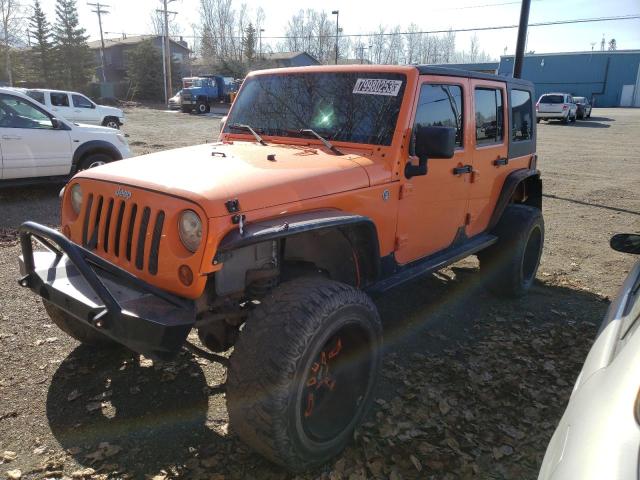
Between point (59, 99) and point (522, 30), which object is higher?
point (522, 30)

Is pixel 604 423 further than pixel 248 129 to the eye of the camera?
No

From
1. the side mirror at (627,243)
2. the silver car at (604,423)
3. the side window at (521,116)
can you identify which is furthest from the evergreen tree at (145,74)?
the silver car at (604,423)

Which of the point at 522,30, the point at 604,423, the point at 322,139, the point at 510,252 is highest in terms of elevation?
the point at 522,30

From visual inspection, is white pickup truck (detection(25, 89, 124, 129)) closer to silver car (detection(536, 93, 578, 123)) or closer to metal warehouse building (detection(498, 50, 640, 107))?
silver car (detection(536, 93, 578, 123))

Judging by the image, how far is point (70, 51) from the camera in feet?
154

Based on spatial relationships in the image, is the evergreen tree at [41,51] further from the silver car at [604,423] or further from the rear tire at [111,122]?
the silver car at [604,423]

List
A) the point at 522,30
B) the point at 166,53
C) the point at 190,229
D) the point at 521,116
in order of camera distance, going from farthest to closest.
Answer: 1. the point at 166,53
2. the point at 522,30
3. the point at 521,116
4. the point at 190,229

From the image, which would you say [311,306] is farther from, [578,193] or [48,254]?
[578,193]

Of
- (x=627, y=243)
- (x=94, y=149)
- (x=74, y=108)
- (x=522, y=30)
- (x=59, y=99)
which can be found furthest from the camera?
(x=74, y=108)

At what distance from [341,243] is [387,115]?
0.94m

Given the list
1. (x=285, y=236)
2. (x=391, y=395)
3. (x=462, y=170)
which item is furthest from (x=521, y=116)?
(x=285, y=236)

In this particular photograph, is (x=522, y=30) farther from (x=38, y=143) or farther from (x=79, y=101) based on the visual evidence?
(x=79, y=101)

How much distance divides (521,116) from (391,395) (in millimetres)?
3205

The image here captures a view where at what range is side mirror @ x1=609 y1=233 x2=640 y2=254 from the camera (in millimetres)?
2652
